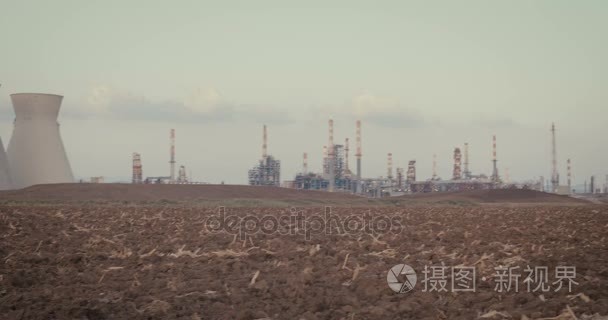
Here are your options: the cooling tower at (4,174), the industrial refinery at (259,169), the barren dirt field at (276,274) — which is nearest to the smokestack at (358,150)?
the industrial refinery at (259,169)

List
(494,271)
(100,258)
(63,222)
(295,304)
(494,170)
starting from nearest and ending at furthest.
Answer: (295,304)
(494,271)
(100,258)
(63,222)
(494,170)

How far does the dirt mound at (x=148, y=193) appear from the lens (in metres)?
49.5

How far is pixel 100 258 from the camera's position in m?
10.3

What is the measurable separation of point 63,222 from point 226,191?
42945 mm

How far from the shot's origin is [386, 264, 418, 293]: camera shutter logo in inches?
290

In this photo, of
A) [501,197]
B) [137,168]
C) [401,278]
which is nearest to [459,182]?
[501,197]

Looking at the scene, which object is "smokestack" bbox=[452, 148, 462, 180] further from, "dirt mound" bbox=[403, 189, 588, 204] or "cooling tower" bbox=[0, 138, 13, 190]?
"cooling tower" bbox=[0, 138, 13, 190]

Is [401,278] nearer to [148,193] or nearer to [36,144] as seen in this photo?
[36,144]

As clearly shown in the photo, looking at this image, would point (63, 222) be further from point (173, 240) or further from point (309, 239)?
point (309, 239)

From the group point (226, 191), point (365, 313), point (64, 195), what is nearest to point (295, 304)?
point (365, 313)

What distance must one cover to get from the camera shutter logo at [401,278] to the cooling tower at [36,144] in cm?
4568

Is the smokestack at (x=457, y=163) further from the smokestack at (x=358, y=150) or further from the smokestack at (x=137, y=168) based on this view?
the smokestack at (x=137, y=168)

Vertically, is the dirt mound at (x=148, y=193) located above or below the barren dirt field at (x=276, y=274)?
above

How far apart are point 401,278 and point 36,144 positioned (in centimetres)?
4740
